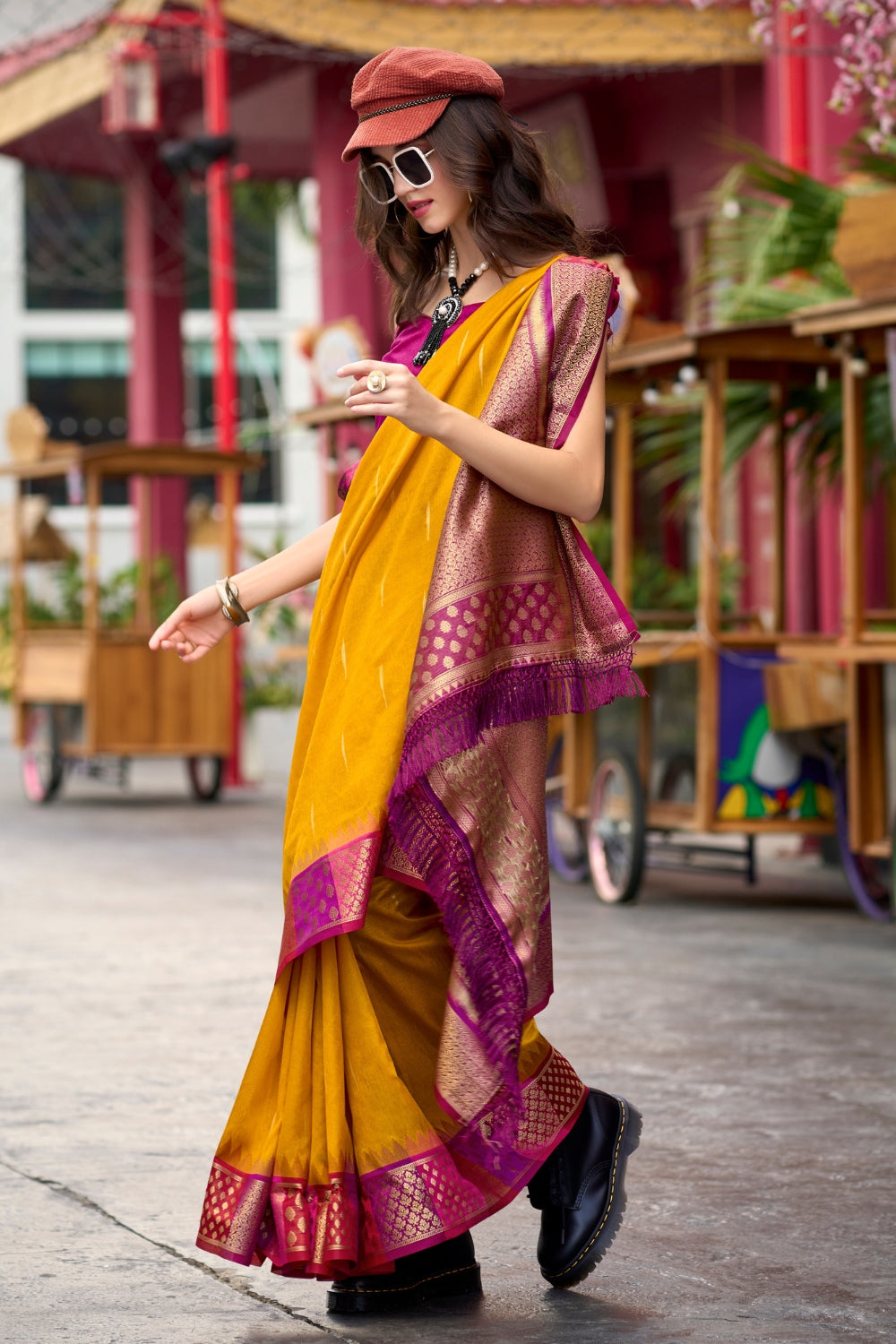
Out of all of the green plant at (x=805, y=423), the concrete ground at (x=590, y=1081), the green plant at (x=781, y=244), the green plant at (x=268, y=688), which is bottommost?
the concrete ground at (x=590, y=1081)

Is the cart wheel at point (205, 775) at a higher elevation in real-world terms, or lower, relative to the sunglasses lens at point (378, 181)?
lower

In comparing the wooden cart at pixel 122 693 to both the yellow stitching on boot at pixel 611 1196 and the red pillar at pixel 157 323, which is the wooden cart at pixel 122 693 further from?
the yellow stitching on boot at pixel 611 1196

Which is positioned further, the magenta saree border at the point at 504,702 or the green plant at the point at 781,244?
the green plant at the point at 781,244

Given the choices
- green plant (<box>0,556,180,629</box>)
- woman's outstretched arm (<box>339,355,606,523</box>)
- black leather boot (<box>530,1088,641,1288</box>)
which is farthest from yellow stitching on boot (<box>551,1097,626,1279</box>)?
green plant (<box>0,556,180,629</box>)

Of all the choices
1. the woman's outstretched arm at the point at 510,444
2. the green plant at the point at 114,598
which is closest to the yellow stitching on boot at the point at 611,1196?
the woman's outstretched arm at the point at 510,444

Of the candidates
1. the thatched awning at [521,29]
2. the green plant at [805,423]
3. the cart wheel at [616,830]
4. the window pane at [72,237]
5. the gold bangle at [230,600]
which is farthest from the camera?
the window pane at [72,237]

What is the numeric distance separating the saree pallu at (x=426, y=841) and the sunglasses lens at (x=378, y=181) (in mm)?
279

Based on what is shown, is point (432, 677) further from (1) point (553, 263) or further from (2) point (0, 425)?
(2) point (0, 425)

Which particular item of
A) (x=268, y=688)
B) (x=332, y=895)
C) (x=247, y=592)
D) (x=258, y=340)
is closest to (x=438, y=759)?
(x=332, y=895)

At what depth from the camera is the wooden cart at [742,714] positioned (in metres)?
7.82

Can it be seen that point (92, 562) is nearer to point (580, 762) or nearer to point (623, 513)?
point (580, 762)

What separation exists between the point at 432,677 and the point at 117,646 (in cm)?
1067

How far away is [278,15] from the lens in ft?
48.8

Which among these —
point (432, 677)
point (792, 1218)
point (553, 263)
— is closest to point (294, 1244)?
point (432, 677)
